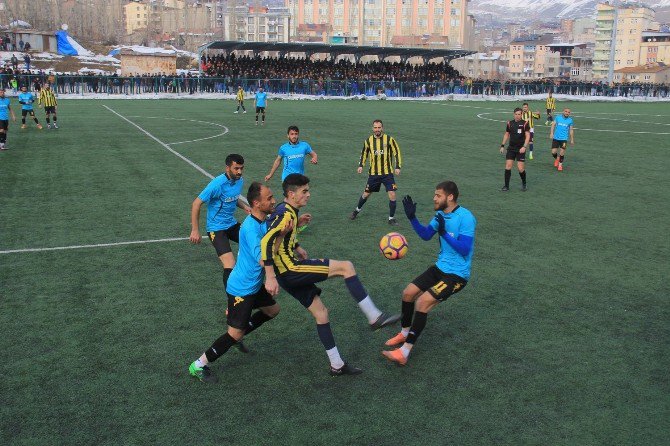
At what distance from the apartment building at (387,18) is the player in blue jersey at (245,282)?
15601 centimetres

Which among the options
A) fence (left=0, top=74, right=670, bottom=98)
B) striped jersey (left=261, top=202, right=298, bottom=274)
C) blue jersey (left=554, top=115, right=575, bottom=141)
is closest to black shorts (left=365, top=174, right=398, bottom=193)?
striped jersey (left=261, top=202, right=298, bottom=274)

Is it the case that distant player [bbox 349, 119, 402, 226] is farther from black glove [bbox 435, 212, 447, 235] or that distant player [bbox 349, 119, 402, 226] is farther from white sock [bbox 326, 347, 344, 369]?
white sock [bbox 326, 347, 344, 369]

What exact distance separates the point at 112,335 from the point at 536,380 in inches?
192

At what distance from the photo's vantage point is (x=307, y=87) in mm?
57750

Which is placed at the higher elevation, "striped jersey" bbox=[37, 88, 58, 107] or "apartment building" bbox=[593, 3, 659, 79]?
"apartment building" bbox=[593, 3, 659, 79]

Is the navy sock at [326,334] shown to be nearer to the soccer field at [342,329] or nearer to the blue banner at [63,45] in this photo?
the soccer field at [342,329]

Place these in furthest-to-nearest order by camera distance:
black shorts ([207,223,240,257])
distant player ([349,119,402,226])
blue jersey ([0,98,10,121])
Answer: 1. blue jersey ([0,98,10,121])
2. distant player ([349,119,402,226])
3. black shorts ([207,223,240,257])

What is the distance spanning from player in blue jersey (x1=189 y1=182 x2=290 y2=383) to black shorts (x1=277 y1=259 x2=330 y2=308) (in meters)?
0.25

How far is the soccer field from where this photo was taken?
5465 mm

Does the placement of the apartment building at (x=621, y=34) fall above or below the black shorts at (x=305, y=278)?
above

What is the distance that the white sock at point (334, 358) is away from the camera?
6.21 metres

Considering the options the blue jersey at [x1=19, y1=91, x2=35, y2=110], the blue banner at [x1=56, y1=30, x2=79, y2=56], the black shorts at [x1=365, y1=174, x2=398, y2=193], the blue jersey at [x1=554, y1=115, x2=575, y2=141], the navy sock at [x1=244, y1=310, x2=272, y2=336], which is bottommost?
the navy sock at [x1=244, y1=310, x2=272, y2=336]

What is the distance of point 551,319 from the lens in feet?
25.5

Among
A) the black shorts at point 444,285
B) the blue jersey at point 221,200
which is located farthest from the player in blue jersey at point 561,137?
the black shorts at point 444,285
